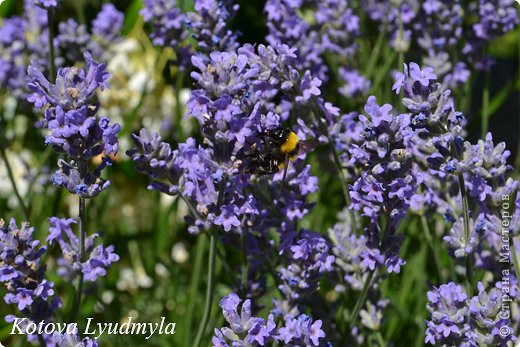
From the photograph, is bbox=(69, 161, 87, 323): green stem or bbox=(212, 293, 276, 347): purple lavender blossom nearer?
bbox=(212, 293, 276, 347): purple lavender blossom

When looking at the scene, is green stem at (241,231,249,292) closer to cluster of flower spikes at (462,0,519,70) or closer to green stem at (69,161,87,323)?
green stem at (69,161,87,323)

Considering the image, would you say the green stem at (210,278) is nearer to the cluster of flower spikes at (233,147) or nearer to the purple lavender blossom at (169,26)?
the cluster of flower spikes at (233,147)

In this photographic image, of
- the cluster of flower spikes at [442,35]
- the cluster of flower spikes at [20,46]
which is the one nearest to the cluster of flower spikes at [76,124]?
the cluster of flower spikes at [20,46]

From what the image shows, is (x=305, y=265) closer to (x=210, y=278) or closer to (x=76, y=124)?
(x=210, y=278)

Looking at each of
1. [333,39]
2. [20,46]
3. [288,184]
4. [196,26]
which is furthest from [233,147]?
[20,46]

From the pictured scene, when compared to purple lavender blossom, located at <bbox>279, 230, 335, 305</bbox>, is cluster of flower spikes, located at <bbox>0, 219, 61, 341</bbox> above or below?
below

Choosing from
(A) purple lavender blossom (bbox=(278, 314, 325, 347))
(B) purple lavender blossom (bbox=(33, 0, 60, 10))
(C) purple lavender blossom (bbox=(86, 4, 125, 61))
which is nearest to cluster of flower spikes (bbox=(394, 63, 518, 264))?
(A) purple lavender blossom (bbox=(278, 314, 325, 347))

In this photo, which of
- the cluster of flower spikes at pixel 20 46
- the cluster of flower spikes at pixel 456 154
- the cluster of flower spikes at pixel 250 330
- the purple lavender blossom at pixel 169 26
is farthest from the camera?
the cluster of flower spikes at pixel 20 46
